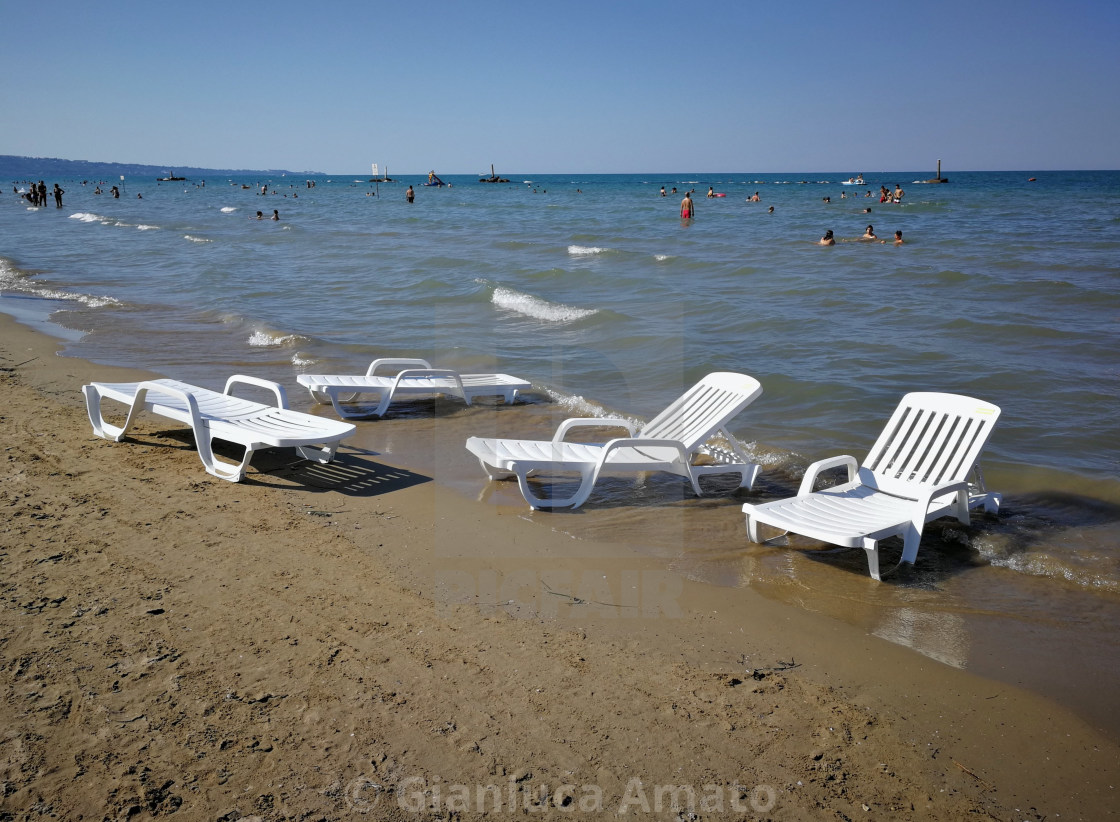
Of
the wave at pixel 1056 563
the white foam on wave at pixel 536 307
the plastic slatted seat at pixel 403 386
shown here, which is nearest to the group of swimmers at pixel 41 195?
the white foam on wave at pixel 536 307

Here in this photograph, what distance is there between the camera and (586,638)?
381 centimetres

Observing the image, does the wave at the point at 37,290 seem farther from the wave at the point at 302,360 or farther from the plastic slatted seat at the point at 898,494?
the plastic slatted seat at the point at 898,494

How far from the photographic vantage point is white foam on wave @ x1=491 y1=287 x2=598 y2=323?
13422 mm

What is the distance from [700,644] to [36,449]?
5.08 m

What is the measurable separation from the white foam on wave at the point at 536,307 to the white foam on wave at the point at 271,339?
4049 mm

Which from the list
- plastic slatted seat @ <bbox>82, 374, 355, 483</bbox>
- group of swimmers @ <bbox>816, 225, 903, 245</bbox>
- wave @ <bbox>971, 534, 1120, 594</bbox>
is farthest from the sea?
plastic slatted seat @ <bbox>82, 374, 355, 483</bbox>

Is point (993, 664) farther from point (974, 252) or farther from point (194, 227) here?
point (194, 227)

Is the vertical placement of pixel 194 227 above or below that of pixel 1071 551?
above

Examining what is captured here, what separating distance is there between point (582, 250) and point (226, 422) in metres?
17.5

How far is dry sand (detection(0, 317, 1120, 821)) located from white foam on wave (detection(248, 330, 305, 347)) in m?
6.41

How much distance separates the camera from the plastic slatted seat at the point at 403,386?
25.4 ft

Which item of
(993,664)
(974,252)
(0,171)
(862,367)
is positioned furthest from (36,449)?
(0,171)

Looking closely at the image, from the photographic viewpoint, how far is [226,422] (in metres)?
6.02

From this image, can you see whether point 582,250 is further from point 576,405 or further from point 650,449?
point 650,449
